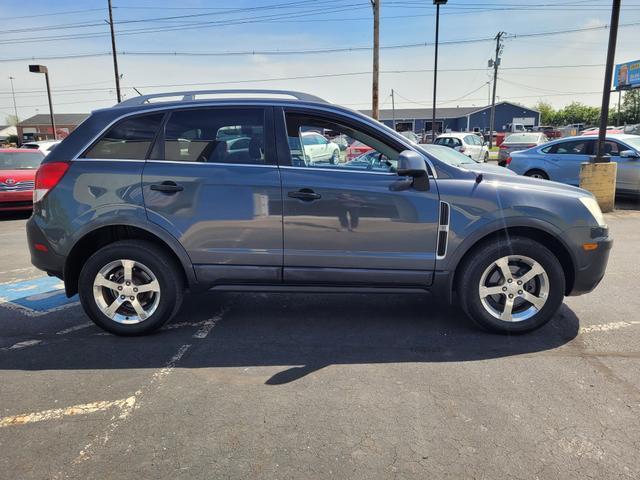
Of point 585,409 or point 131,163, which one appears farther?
point 131,163

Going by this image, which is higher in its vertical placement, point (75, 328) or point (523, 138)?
point (523, 138)

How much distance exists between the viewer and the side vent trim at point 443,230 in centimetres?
371

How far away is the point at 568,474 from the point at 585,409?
687mm

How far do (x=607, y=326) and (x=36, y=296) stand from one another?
18.4 feet

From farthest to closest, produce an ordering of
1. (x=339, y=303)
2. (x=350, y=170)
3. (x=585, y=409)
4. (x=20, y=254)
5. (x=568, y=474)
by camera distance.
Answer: (x=20, y=254) < (x=339, y=303) < (x=350, y=170) < (x=585, y=409) < (x=568, y=474)

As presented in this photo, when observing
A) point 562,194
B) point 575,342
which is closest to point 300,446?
point 575,342

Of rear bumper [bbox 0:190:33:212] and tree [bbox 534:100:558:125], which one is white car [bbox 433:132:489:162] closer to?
rear bumper [bbox 0:190:33:212]

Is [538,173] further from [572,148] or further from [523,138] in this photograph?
[523,138]

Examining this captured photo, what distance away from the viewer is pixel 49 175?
12.6 ft

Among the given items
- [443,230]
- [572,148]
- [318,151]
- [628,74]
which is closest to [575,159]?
[572,148]

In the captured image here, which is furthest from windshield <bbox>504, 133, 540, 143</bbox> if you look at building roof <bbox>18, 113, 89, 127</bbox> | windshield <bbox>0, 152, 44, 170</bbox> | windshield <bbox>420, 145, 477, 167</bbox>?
building roof <bbox>18, 113, 89, 127</bbox>

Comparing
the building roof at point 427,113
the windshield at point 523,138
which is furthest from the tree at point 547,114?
the windshield at point 523,138

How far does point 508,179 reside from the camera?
386cm

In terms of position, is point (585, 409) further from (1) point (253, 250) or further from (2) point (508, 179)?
(1) point (253, 250)
